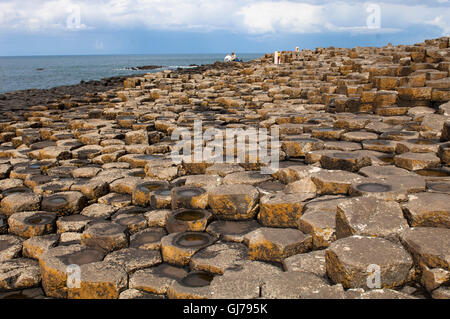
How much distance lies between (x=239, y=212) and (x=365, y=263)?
1507 mm

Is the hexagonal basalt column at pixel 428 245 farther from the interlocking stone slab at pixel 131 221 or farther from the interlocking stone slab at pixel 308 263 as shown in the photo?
the interlocking stone slab at pixel 131 221

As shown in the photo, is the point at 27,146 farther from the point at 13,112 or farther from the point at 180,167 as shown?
the point at 13,112

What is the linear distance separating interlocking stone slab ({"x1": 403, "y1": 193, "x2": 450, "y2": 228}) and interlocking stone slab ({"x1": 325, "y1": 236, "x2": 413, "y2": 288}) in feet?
1.48

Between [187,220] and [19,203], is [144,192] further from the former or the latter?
[19,203]

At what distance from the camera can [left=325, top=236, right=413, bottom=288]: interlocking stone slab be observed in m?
2.21

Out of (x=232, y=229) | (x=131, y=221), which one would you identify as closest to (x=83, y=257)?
(x=131, y=221)

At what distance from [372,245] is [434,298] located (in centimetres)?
45

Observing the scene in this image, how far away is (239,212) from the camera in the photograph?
139 inches

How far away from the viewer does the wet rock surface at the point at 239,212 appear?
239cm

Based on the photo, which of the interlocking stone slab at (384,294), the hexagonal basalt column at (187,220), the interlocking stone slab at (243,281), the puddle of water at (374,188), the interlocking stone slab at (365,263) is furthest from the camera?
the hexagonal basalt column at (187,220)

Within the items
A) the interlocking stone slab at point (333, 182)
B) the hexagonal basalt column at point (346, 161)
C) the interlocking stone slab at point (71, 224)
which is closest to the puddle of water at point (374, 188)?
the interlocking stone slab at point (333, 182)

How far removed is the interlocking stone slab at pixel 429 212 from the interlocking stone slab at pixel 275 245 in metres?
0.80

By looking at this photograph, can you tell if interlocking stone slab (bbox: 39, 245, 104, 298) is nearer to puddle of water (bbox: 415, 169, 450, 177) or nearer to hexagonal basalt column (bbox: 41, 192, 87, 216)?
hexagonal basalt column (bbox: 41, 192, 87, 216)

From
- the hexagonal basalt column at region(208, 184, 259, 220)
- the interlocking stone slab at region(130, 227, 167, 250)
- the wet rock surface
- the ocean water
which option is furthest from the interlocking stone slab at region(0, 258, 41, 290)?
the ocean water
